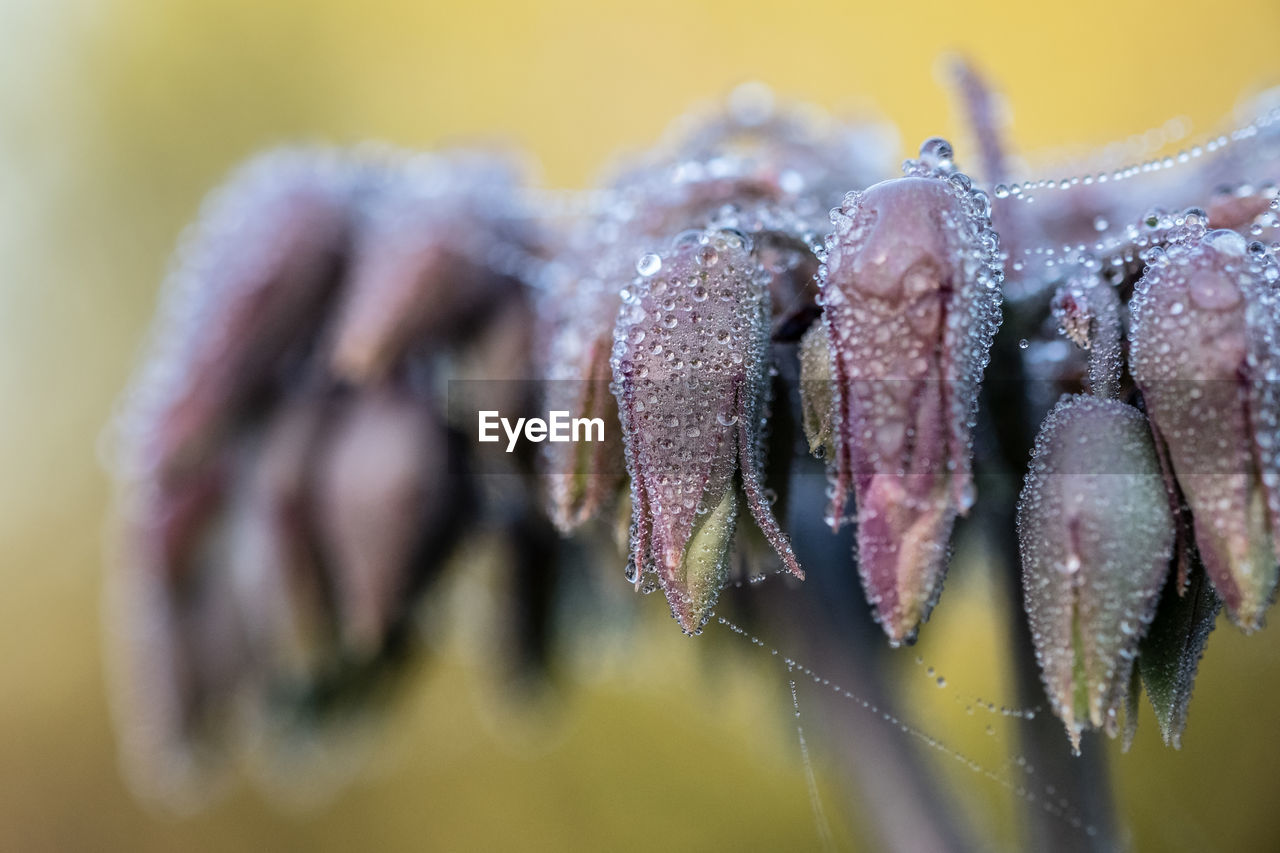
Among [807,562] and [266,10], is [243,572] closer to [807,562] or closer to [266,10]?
[807,562]

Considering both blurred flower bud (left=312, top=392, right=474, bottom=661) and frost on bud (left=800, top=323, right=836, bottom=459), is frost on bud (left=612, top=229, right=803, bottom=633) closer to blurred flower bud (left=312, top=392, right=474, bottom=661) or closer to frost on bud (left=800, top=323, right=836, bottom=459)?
frost on bud (left=800, top=323, right=836, bottom=459)

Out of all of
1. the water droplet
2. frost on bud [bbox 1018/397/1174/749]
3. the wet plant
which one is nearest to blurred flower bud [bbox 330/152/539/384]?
the wet plant

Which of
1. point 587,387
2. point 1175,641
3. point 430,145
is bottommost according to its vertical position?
point 1175,641

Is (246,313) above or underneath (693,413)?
above

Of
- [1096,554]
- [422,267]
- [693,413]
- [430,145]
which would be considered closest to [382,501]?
[422,267]

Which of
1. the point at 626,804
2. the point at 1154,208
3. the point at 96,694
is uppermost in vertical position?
the point at 1154,208

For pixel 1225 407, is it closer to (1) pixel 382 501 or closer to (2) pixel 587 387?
(2) pixel 587 387

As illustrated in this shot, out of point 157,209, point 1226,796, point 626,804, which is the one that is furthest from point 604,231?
point 157,209
